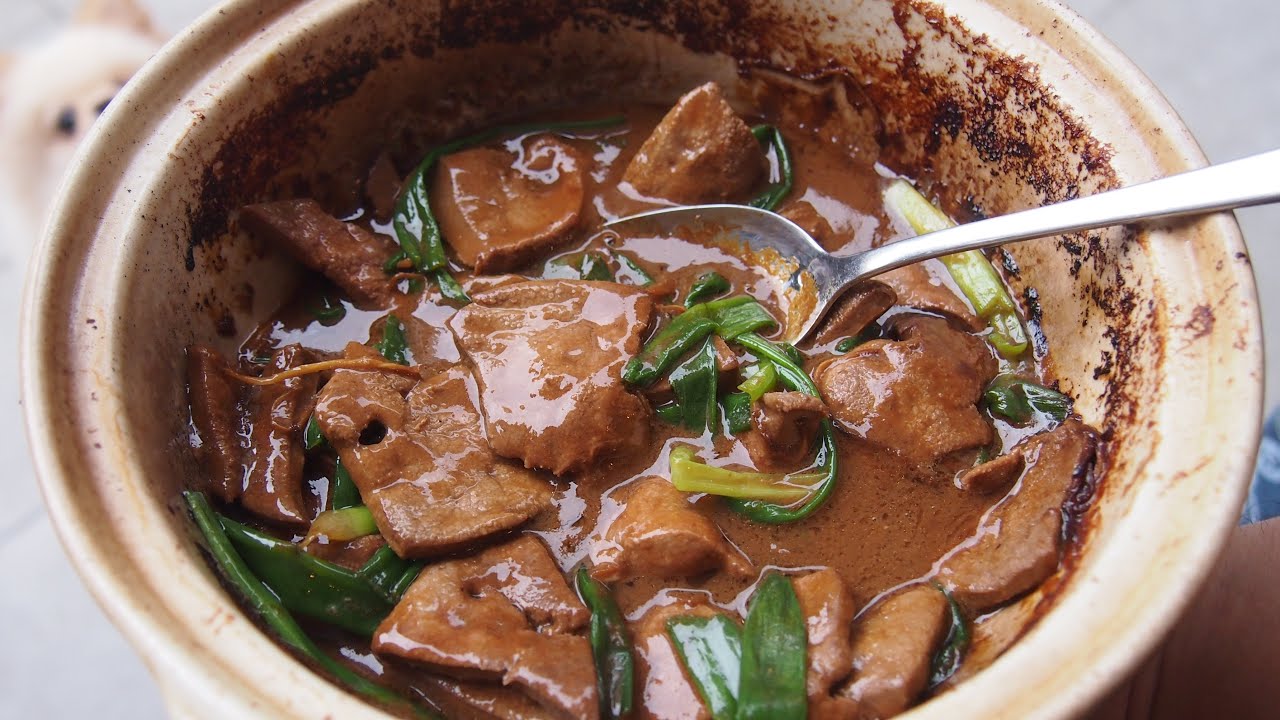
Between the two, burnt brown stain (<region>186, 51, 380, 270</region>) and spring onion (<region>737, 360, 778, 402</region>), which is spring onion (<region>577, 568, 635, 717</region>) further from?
burnt brown stain (<region>186, 51, 380, 270</region>)

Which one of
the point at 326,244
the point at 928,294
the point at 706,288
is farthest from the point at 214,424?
the point at 928,294

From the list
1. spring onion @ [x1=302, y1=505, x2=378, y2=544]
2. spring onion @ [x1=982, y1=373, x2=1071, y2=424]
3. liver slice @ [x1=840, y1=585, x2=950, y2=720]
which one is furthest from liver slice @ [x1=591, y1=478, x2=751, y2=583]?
spring onion @ [x1=982, y1=373, x2=1071, y2=424]

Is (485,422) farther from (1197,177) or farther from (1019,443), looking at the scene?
(1197,177)

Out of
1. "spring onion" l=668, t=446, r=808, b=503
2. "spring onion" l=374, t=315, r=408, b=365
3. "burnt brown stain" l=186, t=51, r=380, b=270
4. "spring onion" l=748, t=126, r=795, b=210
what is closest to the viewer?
"spring onion" l=668, t=446, r=808, b=503

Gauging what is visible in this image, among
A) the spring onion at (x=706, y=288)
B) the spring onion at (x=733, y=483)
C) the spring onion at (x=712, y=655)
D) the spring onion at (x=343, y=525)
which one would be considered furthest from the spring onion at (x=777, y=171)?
the spring onion at (x=343, y=525)

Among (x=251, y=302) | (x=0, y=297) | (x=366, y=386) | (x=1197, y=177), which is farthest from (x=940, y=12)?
(x=0, y=297)

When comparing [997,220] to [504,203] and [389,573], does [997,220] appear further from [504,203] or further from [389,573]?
[389,573]
